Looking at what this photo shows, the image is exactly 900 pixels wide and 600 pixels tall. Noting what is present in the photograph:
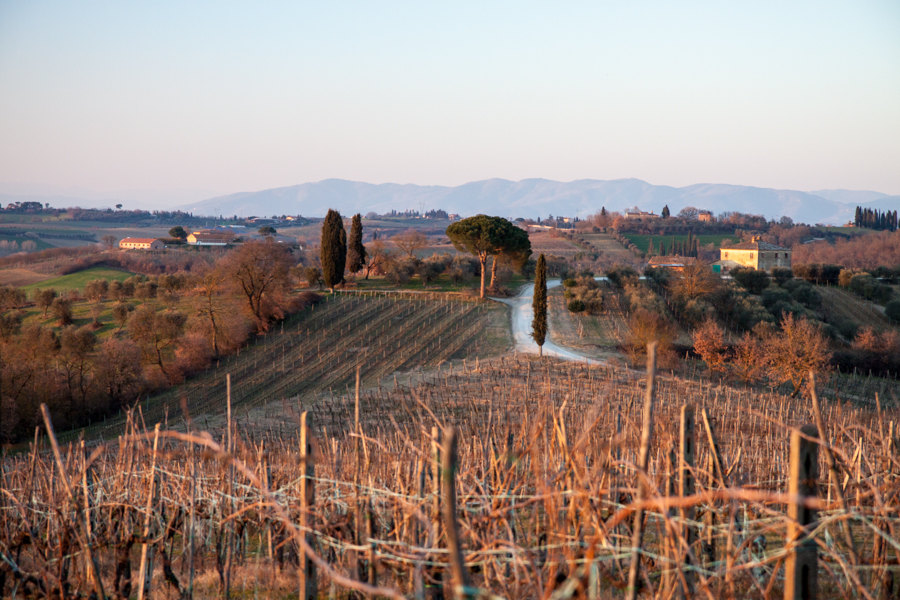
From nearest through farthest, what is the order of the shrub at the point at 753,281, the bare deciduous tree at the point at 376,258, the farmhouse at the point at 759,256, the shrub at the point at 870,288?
the shrub at the point at 870,288
the shrub at the point at 753,281
the bare deciduous tree at the point at 376,258
the farmhouse at the point at 759,256

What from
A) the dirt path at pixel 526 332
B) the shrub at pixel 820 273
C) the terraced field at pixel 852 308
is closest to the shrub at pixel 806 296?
the terraced field at pixel 852 308

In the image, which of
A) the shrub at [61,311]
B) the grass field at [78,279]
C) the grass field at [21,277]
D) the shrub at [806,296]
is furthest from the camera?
the grass field at [21,277]

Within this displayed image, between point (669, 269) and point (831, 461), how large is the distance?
42.2 metres

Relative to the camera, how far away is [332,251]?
39.6m

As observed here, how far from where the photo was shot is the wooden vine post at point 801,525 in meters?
3.11

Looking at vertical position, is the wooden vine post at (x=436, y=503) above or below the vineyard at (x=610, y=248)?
below

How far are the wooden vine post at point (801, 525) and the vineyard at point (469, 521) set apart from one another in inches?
0.4

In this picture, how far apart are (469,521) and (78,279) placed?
5183 cm

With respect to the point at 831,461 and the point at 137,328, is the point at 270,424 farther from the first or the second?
the point at 831,461

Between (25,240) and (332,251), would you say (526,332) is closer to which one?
(332,251)

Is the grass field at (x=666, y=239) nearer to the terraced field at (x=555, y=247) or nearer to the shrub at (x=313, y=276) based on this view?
the terraced field at (x=555, y=247)

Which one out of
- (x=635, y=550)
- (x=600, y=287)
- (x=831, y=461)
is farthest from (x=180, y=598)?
(x=600, y=287)

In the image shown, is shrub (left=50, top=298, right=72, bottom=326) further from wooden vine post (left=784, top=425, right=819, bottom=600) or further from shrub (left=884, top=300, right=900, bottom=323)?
shrub (left=884, top=300, right=900, bottom=323)

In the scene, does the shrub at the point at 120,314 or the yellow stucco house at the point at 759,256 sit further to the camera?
the yellow stucco house at the point at 759,256
